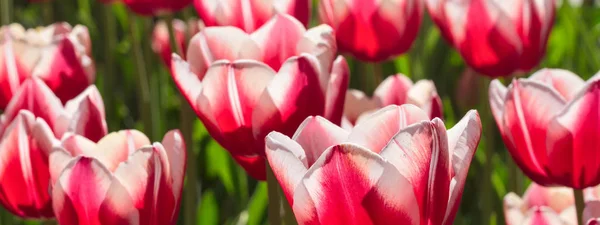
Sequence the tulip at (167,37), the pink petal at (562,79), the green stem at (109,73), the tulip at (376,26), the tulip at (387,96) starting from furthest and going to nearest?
the green stem at (109,73)
the tulip at (167,37)
the tulip at (376,26)
the tulip at (387,96)
the pink petal at (562,79)

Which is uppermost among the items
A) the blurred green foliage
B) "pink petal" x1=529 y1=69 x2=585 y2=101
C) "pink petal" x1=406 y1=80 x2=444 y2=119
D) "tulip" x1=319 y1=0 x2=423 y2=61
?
"pink petal" x1=529 y1=69 x2=585 y2=101

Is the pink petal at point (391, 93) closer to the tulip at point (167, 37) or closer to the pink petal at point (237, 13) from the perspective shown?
the pink petal at point (237, 13)

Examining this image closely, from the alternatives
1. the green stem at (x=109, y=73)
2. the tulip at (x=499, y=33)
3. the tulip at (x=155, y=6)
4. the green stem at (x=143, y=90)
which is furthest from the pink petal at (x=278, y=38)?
the green stem at (x=109, y=73)

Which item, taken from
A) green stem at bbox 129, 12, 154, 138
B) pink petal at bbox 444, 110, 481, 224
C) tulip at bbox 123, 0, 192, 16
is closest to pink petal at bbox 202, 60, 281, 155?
pink petal at bbox 444, 110, 481, 224

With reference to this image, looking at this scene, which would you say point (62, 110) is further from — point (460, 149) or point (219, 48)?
point (460, 149)

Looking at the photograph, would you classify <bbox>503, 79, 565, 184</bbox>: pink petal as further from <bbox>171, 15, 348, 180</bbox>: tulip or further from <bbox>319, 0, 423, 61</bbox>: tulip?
<bbox>319, 0, 423, 61</bbox>: tulip

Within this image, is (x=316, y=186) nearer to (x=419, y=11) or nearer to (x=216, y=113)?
(x=216, y=113)
